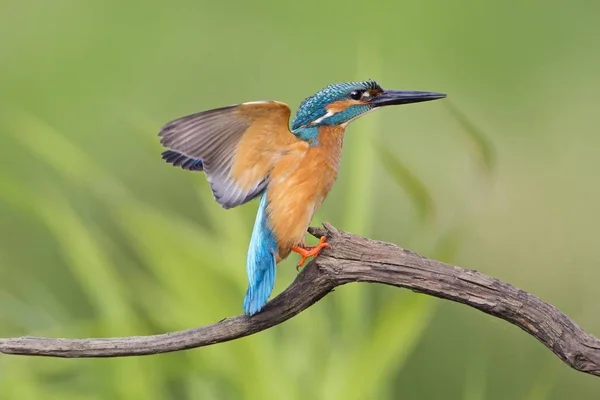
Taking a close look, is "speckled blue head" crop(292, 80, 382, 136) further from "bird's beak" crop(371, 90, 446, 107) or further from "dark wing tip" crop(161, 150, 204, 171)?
"dark wing tip" crop(161, 150, 204, 171)

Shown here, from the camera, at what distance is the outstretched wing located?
41.1 inches

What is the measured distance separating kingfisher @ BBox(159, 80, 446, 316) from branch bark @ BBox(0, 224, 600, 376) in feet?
0.07

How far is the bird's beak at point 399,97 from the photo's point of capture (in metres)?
1.11

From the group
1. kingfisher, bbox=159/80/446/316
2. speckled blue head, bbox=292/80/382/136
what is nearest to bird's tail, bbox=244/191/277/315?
kingfisher, bbox=159/80/446/316

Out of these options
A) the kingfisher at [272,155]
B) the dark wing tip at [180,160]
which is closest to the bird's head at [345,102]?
the kingfisher at [272,155]

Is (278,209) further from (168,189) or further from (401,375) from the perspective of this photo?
(168,189)

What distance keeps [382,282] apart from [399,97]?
0.22 m

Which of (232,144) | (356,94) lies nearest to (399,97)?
(356,94)

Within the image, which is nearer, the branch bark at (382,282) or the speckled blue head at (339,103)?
the branch bark at (382,282)

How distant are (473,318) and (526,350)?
6.1 inches

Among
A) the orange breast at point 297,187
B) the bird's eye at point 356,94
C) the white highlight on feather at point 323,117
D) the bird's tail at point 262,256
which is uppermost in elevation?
the bird's eye at point 356,94

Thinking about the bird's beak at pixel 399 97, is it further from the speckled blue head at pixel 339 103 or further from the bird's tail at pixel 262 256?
the bird's tail at pixel 262 256

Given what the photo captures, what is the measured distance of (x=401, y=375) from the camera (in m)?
2.66

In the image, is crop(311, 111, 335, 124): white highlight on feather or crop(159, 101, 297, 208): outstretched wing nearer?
crop(159, 101, 297, 208): outstretched wing
